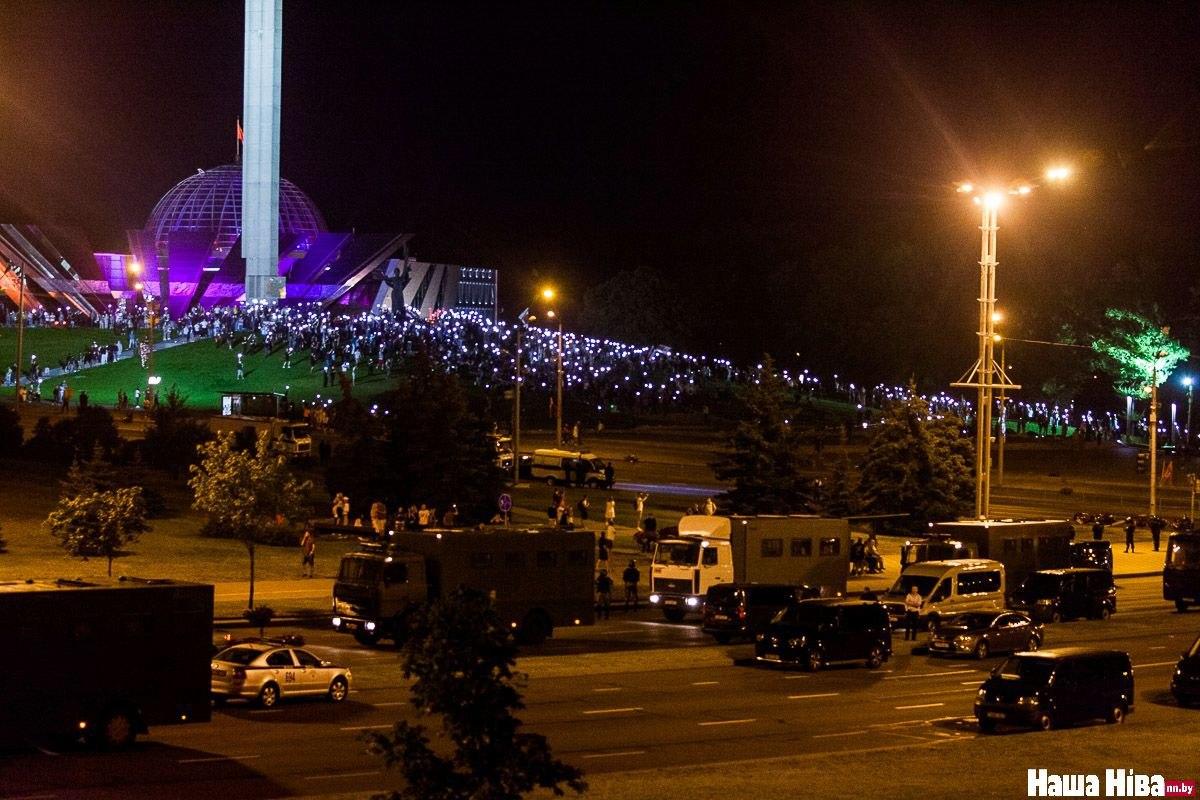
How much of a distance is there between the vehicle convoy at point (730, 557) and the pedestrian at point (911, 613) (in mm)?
3109

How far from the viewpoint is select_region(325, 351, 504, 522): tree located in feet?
145

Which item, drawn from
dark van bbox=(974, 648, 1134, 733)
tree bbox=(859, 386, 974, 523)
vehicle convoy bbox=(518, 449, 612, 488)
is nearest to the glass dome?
vehicle convoy bbox=(518, 449, 612, 488)

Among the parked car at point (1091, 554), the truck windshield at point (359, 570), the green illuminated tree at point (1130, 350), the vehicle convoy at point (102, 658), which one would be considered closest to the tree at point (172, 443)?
the truck windshield at point (359, 570)

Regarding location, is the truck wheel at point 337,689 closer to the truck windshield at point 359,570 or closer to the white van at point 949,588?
the truck windshield at point 359,570

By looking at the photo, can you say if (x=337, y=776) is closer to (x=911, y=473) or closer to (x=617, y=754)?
(x=617, y=754)

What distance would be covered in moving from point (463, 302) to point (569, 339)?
6202 cm

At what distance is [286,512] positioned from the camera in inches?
1523

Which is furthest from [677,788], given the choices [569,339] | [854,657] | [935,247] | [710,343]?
[710,343]

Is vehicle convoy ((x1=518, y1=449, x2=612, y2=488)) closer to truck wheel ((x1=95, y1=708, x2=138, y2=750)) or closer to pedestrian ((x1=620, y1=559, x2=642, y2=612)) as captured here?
pedestrian ((x1=620, y1=559, x2=642, y2=612))

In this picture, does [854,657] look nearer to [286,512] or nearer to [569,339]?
[286,512]

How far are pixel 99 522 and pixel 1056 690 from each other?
22.7m

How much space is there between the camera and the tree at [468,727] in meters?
10.5

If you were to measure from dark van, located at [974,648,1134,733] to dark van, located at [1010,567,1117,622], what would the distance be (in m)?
13.3

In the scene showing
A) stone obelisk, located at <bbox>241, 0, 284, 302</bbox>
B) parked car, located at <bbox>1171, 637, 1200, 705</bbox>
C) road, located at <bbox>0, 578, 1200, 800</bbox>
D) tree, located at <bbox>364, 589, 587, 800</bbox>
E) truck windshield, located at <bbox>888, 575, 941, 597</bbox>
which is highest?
stone obelisk, located at <bbox>241, 0, 284, 302</bbox>
